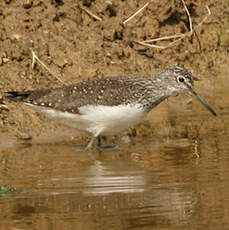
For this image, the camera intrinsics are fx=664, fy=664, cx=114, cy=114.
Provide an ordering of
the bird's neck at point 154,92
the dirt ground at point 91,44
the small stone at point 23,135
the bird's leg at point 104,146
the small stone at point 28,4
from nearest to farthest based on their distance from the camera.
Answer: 1. the bird's neck at point 154,92
2. the bird's leg at point 104,146
3. the small stone at point 23,135
4. the dirt ground at point 91,44
5. the small stone at point 28,4

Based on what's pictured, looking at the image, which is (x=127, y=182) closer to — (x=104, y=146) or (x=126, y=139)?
(x=104, y=146)

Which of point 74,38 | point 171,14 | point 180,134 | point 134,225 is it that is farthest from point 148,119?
point 134,225

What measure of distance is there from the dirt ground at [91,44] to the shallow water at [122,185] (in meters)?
1.31

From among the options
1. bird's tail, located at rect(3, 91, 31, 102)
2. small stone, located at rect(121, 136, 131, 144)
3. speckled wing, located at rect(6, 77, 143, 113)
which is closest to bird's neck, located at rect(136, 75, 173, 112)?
speckled wing, located at rect(6, 77, 143, 113)

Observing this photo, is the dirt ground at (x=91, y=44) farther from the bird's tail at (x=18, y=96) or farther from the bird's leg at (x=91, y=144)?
the bird's leg at (x=91, y=144)

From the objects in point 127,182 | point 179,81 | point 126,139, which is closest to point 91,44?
point 126,139

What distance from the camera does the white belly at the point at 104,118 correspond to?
10297 mm

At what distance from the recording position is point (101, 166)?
9.32 metres

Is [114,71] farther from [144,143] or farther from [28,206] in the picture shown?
[28,206]

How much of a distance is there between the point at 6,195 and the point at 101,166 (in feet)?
6.72

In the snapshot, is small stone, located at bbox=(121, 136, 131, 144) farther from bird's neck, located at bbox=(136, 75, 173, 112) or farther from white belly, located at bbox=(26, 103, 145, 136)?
bird's neck, located at bbox=(136, 75, 173, 112)

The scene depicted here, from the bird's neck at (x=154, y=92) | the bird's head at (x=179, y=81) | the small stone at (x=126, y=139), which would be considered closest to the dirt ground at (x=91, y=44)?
the small stone at (x=126, y=139)

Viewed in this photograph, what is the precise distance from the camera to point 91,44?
45.4ft

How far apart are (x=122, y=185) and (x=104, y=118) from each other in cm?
243
